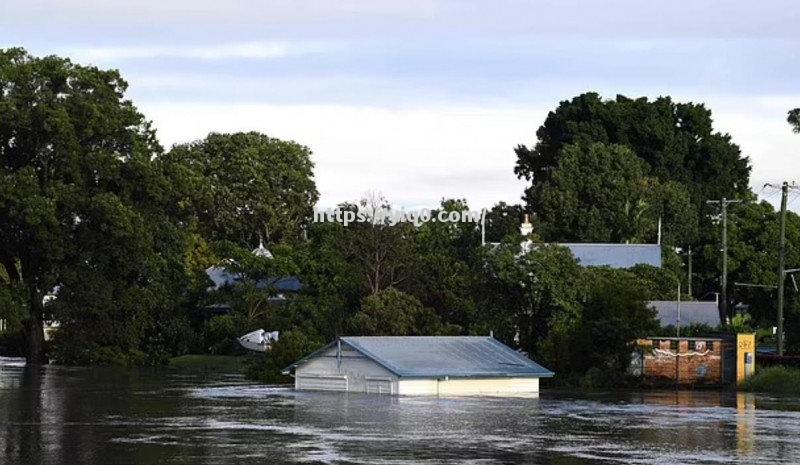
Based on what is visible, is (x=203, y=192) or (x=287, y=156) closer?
(x=203, y=192)

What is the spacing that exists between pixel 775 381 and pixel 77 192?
1410 inches

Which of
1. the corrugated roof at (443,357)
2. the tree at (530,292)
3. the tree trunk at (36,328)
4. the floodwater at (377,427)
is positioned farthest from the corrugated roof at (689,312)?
the tree trunk at (36,328)

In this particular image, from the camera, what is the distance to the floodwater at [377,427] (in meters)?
29.9

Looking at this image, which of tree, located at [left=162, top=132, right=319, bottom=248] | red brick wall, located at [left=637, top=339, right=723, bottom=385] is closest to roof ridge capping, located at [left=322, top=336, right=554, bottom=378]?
red brick wall, located at [left=637, top=339, right=723, bottom=385]

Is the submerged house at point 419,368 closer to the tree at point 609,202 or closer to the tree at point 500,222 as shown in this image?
the tree at point 500,222

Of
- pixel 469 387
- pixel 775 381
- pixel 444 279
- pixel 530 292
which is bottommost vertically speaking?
pixel 469 387

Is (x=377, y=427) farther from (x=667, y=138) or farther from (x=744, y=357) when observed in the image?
(x=667, y=138)

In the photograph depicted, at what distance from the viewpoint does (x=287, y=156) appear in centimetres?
13212

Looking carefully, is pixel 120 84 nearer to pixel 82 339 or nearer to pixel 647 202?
pixel 82 339

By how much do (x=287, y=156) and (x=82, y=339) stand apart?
5274 centimetres

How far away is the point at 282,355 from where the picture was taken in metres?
62.9

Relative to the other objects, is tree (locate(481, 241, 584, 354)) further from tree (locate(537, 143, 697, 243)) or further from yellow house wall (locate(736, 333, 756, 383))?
tree (locate(537, 143, 697, 243))

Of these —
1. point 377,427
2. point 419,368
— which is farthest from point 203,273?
point 377,427

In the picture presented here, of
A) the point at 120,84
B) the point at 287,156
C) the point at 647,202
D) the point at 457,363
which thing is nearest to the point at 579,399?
the point at 457,363
